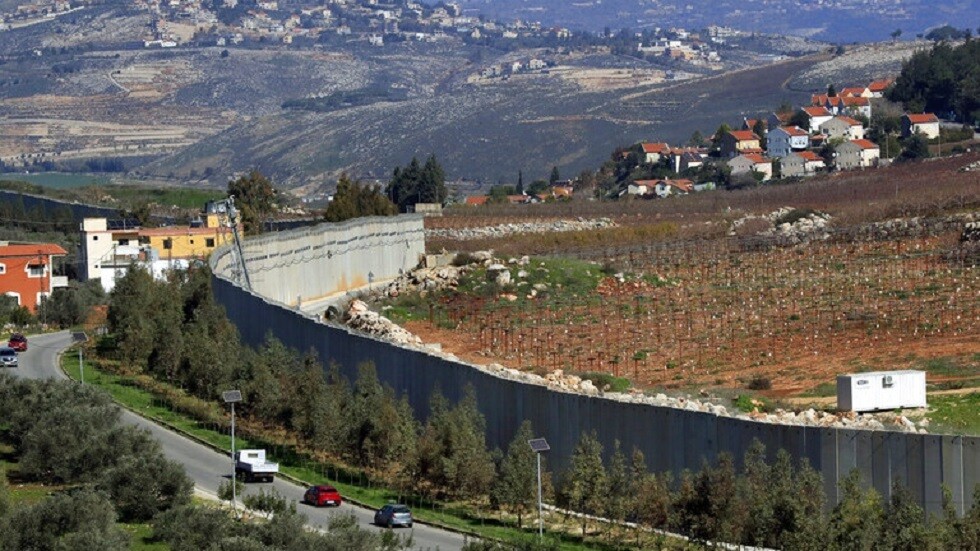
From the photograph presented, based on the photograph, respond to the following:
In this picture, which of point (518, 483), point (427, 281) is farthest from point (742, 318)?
point (518, 483)

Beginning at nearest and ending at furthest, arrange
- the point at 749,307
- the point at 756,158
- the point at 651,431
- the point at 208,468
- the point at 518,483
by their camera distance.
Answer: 1. the point at 518,483
2. the point at 651,431
3. the point at 208,468
4. the point at 749,307
5. the point at 756,158

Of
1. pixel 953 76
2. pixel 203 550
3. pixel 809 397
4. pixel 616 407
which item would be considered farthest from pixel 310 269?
pixel 953 76

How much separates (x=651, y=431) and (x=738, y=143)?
82.6m

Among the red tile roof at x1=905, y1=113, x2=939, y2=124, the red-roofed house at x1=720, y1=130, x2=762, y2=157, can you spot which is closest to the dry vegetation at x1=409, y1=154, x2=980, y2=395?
the red tile roof at x1=905, y1=113, x2=939, y2=124

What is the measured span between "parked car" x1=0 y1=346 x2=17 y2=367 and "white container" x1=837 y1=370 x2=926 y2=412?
669 inches

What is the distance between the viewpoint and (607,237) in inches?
2963

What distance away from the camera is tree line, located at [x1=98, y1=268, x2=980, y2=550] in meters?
26.3

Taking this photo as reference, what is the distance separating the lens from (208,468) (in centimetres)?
3472

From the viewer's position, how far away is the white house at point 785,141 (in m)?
109

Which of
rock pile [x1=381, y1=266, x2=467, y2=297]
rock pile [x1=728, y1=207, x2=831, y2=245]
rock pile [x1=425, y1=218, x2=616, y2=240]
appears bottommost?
rock pile [x1=381, y1=266, x2=467, y2=297]

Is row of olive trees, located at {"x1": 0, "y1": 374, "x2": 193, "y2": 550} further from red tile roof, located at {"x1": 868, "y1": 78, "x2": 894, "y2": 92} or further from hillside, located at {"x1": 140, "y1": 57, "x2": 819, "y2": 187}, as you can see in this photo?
hillside, located at {"x1": 140, "y1": 57, "x2": 819, "y2": 187}

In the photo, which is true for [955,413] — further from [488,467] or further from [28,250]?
[28,250]

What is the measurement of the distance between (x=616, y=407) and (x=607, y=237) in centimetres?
4383

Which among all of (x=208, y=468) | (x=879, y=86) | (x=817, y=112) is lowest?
(x=208, y=468)
